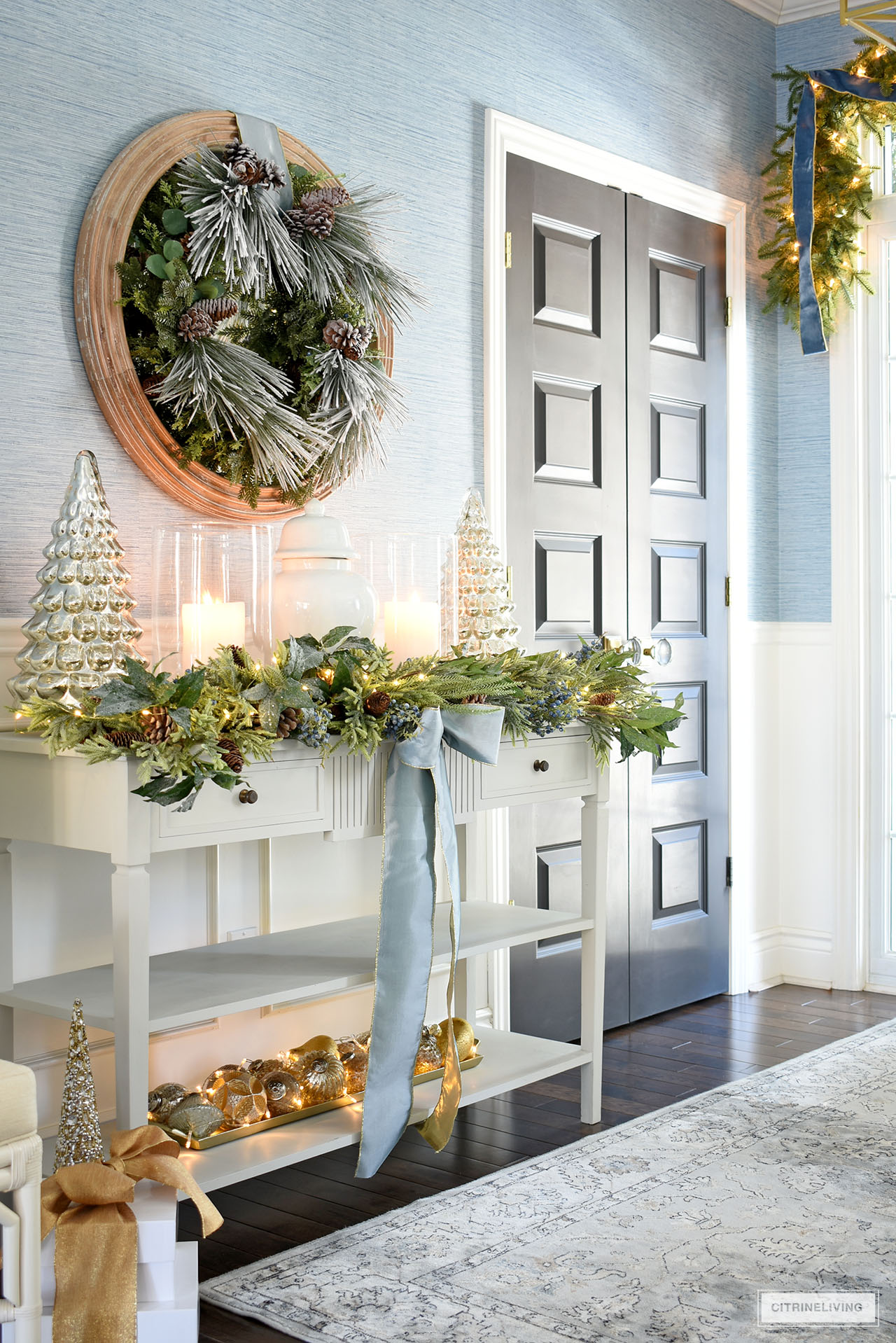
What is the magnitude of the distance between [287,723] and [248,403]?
761mm

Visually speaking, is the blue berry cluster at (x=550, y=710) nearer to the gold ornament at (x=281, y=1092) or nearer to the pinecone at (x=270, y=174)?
the gold ornament at (x=281, y=1092)

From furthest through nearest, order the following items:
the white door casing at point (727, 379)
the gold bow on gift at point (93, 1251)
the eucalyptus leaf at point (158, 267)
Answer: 1. the white door casing at point (727, 379)
2. the eucalyptus leaf at point (158, 267)
3. the gold bow on gift at point (93, 1251)

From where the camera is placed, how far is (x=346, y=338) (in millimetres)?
2721

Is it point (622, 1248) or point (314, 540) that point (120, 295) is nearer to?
point (314, 540)

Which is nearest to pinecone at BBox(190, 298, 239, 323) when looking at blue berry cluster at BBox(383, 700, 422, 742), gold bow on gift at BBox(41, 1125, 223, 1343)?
blue berry cluster at BBox(383, 700, 422, 742)

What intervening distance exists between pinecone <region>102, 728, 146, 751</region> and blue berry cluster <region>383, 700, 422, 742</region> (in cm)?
44

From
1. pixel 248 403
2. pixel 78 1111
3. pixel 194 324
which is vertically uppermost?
pixel 194 324

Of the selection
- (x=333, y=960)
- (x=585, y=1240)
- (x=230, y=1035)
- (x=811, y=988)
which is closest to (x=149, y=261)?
(x=333, y=960)

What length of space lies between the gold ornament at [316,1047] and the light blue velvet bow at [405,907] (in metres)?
0.25

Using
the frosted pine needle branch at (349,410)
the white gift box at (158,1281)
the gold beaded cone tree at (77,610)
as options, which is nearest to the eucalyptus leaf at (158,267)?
the frosted pine needle branch at (349,410)

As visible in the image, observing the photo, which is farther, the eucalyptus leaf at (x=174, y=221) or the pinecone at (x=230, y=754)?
the eucalyptus leaf at (x=174, y=221)

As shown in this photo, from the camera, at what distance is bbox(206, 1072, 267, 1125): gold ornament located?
2.36m

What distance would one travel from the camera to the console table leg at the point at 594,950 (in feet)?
9.44

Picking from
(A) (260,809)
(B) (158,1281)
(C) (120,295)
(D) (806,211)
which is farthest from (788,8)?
(B) (158,1281)
